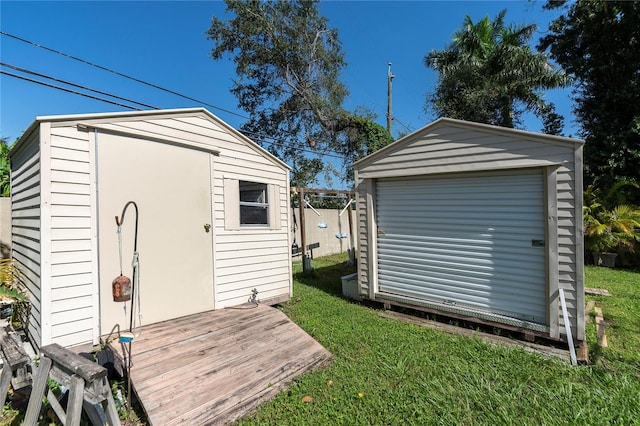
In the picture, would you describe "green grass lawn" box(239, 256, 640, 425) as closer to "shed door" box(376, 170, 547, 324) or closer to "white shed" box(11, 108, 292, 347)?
"shed door" box(376, 170, 547, 324)

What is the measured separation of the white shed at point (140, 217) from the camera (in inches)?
115

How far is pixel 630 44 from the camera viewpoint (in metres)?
9.28

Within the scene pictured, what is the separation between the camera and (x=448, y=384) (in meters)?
2.84

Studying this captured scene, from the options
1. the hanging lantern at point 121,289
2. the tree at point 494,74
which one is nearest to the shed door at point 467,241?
the hanging lantern at point 121,289

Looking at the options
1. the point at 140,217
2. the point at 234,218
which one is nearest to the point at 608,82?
the point at 234,218

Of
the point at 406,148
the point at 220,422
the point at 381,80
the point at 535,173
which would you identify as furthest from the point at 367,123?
the point at 220,422

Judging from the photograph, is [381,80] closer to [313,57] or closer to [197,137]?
[313,57]

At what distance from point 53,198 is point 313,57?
44.9ft

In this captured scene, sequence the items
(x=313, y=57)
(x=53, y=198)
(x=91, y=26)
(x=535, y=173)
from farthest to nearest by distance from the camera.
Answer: (x=313, y=57)
(x=91, y=26)
(x=535, y=173)
(x=53, y=198)

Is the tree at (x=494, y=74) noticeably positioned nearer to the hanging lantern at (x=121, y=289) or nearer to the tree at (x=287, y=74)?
the tree at (x=287, y=74)

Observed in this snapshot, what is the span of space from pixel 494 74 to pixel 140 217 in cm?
1509

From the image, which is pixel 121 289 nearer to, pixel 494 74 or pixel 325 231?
pixel 325 231

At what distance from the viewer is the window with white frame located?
4766mm

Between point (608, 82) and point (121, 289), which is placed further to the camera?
point (608, 82)
